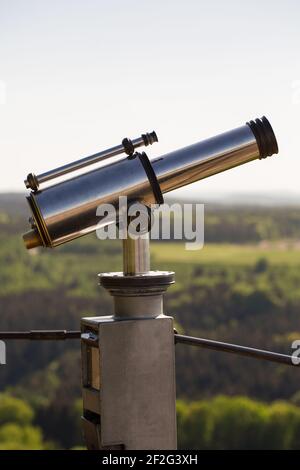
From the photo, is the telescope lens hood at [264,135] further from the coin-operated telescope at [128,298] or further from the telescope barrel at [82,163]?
the telescope barrel at [82,163]

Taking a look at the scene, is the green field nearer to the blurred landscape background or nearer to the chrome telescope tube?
the blurred landscape background

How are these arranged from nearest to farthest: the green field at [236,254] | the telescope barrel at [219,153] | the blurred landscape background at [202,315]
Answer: the telescope barrel at [219,153]
the blurred landscape background at [202,315]
the green field at [236,254]

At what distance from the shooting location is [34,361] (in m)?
52.3

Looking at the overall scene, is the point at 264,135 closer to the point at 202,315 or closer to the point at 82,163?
the point at 82,163

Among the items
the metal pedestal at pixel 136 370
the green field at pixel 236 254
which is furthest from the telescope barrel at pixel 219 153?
the green field at pixel 236 254

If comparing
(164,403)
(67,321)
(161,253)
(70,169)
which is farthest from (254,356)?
(67,321)

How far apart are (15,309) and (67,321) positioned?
4.50 metres

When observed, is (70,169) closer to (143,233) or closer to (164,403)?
(143,233)

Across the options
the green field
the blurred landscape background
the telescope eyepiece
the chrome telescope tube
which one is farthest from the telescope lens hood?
the green field

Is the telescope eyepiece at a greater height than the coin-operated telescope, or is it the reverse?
the telescope eyepiece

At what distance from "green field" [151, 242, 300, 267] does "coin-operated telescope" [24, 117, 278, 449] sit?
49876 mm

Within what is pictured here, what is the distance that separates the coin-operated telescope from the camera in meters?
2.26

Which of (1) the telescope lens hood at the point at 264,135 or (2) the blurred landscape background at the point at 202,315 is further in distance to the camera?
(2) the blurred landscape background at the point at 202,315

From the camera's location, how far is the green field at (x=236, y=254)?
5509 cm
